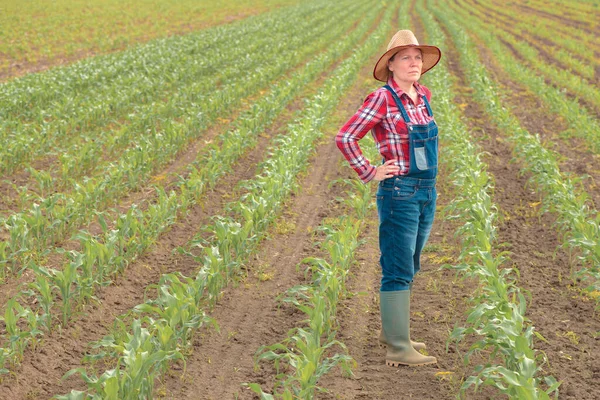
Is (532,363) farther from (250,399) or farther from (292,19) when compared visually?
(292,19)

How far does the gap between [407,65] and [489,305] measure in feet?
5.06

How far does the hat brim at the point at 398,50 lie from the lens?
4.35m

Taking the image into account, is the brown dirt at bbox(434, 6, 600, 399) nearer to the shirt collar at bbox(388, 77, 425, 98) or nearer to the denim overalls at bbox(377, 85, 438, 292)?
the denim overalls at bbox(377, 85, 438, 292)

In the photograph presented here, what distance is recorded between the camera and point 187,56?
773 inches

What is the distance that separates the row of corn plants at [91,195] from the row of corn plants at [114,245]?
1.32ft

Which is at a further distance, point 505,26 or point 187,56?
point 505,26

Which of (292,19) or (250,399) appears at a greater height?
(250,399)

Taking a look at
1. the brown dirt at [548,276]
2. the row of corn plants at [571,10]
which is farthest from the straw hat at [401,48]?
the row of corn plants at [571,10]

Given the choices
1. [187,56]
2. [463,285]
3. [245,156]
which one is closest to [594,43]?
[187,56]

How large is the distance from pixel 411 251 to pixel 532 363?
0.96 meters

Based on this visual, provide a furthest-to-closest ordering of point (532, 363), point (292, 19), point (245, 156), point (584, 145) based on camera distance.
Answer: point (292, 19) < point (584, 145) < point (245, 156) < point (532, 363)

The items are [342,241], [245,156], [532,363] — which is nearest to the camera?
[532,363]

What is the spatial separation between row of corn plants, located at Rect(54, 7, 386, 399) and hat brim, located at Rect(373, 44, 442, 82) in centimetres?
187

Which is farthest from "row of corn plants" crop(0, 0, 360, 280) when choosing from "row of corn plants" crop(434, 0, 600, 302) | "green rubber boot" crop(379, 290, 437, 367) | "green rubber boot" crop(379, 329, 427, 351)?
"row of corn plants" crop(434, 0, 600, 302)
